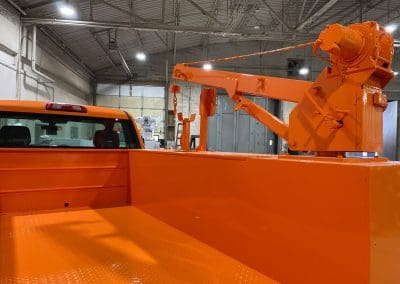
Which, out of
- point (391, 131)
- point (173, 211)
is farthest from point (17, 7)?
point (391, 131)

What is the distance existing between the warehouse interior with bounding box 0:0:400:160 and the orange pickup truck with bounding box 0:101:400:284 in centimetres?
590

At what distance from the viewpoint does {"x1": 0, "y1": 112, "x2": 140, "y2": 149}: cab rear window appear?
3512mm

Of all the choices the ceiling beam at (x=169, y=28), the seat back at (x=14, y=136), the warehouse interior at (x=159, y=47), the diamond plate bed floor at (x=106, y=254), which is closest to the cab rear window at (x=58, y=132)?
the seat back at (x=14, y=136)

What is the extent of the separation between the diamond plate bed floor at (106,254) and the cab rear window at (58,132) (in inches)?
33.9

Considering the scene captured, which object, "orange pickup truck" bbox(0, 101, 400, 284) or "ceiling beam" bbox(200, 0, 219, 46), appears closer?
"orange pickup truck" bbox(0, 101, 400, 284)

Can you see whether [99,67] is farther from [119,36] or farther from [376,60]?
[376,60]

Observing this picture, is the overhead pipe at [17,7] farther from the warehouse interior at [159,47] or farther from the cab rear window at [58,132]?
the cab rear window at [58,132]

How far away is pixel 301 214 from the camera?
5.44 ft

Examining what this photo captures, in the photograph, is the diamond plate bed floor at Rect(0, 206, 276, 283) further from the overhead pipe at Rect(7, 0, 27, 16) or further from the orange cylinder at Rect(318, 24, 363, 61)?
the overhead pipe at Rect(7, 0, 27, 16)

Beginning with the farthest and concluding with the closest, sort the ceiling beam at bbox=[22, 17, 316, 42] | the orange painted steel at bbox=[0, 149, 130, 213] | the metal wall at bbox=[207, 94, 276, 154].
Answer: the metal wall at bbox=[207, 94, 276, 154]
the ceiling beam at bbox=[22, 17, 316, 42]
the orange painted steel at bbox=[0, 149, 130, 213]

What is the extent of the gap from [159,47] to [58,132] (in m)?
13.1

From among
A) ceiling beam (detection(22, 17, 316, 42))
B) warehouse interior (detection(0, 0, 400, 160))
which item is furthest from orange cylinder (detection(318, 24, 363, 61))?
ceiling beam (detection(22, 17, 316, 42))

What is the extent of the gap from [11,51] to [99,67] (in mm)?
8620

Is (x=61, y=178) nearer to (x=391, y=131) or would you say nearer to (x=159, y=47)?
(x=159, y=47)
